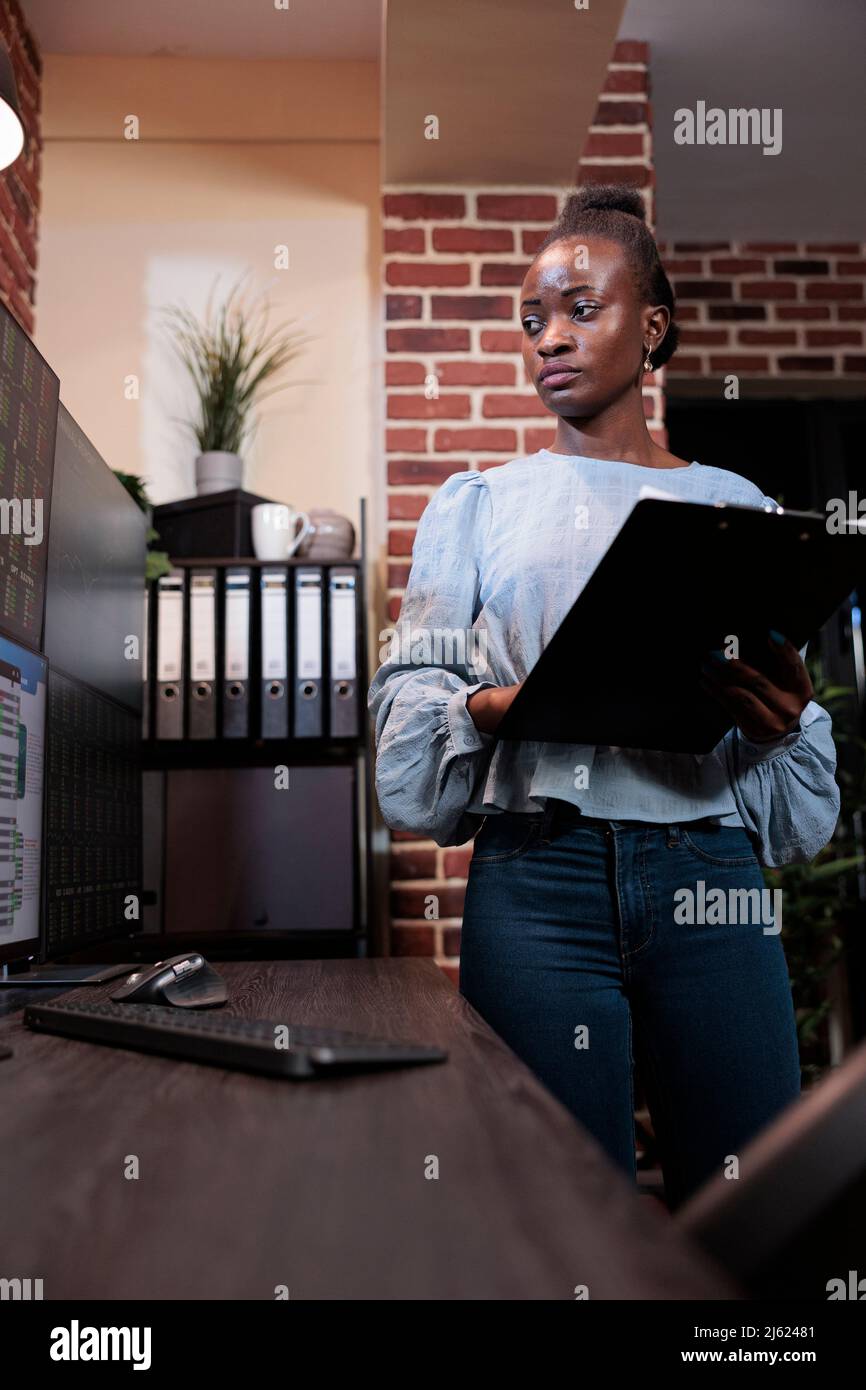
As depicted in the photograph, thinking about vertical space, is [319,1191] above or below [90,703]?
below

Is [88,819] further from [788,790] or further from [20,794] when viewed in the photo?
[788,790]

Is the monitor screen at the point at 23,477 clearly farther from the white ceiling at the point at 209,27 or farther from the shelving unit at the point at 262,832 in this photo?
the white ceiling at the point at 209,27

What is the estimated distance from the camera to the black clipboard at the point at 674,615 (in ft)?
2.61

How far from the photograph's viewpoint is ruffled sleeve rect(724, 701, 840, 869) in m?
1.09

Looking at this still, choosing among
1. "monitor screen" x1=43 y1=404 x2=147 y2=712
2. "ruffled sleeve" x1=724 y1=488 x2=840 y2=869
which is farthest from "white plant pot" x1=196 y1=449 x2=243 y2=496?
"ruffled sleeve" x1=724 y1=488 x2=840 y2=869

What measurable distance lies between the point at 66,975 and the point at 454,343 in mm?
1827

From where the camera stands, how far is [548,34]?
7.07 feet

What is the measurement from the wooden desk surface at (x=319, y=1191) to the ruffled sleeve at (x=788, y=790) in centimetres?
46

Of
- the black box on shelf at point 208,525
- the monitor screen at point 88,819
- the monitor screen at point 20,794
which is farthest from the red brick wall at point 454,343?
the monitor screen at point 20,794

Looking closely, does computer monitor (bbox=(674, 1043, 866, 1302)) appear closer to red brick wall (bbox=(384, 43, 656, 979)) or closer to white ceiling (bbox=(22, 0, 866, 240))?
red brick wall (bbox=(384, 43, 656, 979))

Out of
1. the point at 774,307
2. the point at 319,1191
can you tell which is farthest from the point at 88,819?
the point at 774,307

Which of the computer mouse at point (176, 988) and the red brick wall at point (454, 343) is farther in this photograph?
the red brick wall at point (454, 343)

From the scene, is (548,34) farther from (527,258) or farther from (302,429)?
(302,429)

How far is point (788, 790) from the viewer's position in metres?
1.10
